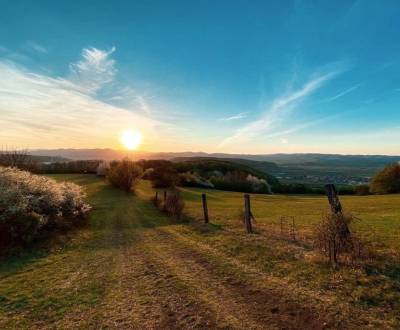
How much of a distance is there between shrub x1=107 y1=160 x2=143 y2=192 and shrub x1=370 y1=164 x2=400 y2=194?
45556 mm

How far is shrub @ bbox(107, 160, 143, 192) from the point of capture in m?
41.2

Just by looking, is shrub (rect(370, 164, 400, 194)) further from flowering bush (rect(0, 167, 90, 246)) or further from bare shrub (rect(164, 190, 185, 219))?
flowering bush (rect(0, 167, 90, 246))

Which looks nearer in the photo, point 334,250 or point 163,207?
point 334,250

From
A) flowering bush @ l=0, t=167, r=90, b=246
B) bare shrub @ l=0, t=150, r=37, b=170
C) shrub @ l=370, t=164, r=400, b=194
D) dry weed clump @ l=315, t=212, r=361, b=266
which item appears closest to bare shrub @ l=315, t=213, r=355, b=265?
dry weed clump @ l=315, t=212, r=361, b=266

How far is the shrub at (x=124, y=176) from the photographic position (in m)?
41.2

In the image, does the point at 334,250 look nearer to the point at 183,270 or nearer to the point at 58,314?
the point at 183,270

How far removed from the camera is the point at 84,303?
22.1 feet

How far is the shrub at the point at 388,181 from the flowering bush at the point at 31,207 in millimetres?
53937

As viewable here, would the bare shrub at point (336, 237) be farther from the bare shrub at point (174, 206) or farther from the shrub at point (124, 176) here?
the shrub at point (124, 176)

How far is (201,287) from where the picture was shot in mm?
7230

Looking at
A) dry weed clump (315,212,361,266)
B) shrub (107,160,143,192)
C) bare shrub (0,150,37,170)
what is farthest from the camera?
shrub (107,160,143,192)

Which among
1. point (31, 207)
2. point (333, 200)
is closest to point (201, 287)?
point (333, 200)

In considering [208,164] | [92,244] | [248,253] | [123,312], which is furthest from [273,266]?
[208,164]

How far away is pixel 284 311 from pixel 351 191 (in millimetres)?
63792
